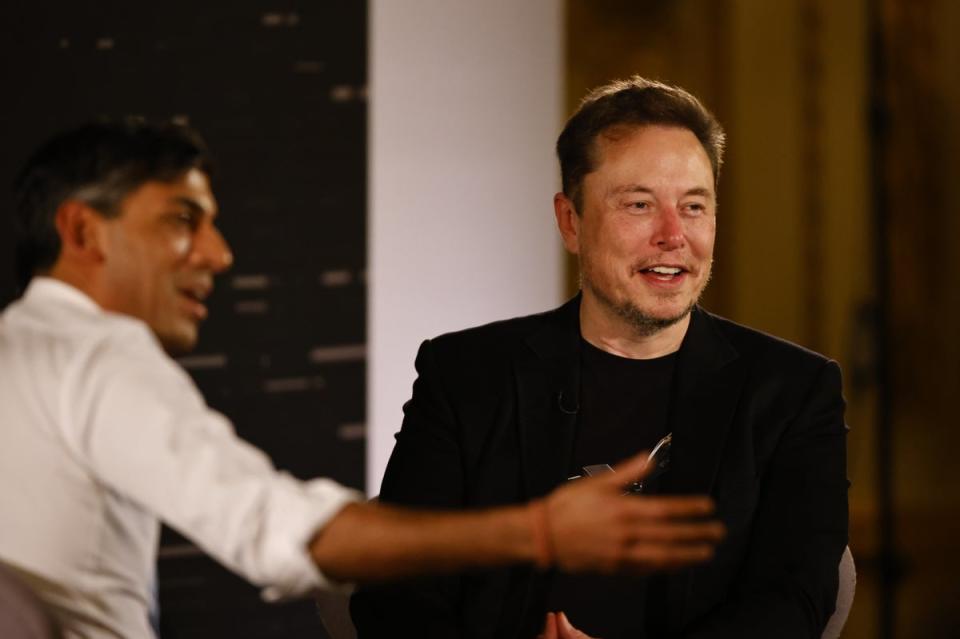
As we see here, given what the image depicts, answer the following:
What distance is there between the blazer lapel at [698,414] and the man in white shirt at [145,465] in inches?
28.0

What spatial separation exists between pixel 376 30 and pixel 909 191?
183 centimetres

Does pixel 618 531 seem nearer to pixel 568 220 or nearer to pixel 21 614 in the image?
pixel 21 614

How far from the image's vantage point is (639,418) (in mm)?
1992

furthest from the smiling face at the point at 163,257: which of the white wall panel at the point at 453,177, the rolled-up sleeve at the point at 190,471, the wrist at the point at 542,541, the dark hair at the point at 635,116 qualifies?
the white wall panel at the point at 453,177

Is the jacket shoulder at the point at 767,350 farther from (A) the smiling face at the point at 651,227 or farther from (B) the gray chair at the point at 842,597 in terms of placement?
(B) the gray chair at the point at 842,597

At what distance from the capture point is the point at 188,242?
131cm

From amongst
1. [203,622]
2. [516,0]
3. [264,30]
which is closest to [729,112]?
[516,0]

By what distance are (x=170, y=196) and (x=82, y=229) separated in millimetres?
91

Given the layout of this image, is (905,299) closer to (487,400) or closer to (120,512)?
(487,400)

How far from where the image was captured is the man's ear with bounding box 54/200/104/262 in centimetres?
127

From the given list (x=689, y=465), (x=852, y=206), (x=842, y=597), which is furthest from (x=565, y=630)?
(x=852, y=206)

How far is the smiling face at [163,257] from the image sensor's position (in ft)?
4.18

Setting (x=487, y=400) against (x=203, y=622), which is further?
(x=203, y=622)

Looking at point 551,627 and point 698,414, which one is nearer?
point 551,627
